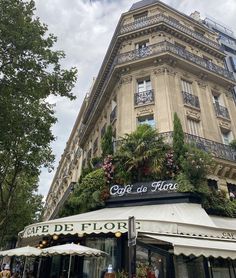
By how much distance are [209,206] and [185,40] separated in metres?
12.9

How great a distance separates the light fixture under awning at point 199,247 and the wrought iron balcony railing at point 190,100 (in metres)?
9.93

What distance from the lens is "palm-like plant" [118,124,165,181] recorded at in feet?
41.2

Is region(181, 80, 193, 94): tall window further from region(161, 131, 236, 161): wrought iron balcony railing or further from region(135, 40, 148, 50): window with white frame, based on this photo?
region(135, 40, 148, 50): window with white frame

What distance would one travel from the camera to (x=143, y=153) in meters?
12.8

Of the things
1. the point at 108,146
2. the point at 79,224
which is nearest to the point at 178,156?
the point at 108,146

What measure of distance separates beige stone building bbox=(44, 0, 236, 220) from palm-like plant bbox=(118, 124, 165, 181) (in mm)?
1072

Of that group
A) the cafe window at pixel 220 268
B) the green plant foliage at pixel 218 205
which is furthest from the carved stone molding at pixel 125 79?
the cafe window at pixel 220 268

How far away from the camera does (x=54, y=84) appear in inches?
456

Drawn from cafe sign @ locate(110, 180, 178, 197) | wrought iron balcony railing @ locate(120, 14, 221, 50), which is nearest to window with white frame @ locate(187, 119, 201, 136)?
cafe sign @ locate(110, 180, 178, 197)

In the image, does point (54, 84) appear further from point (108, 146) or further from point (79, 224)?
point (79, 224)

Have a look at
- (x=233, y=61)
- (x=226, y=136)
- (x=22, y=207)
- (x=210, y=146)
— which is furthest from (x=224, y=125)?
(x=22, y=207)

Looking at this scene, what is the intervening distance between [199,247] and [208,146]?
8018 mm

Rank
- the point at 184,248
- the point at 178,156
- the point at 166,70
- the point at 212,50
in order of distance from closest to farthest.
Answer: the point at 184,248
the point at 178,156
the point at 166,70
the point at 212,50

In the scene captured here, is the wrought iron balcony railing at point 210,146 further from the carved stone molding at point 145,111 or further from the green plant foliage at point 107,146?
the green plant foliage at point 107,146
